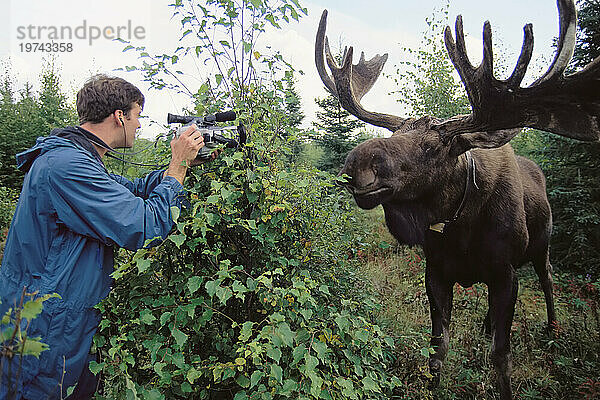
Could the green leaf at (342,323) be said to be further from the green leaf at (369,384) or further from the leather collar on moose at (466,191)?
the leather collar on moose at (466,191)

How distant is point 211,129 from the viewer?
2.38 meters

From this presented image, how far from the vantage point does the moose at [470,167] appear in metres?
2.87

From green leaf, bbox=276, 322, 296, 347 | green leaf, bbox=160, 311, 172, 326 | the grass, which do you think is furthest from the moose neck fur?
Result: green leaf, bbox=160, 311, 172, 326

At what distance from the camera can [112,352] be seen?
2.01 meters

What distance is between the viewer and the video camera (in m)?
2.34

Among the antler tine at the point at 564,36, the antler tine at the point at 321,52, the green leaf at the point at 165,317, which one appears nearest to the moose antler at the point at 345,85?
the antler tine at the point at 321,52

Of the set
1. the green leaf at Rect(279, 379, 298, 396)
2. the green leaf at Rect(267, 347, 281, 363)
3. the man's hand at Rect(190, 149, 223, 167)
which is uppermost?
the man's hand at Rect(190, 149, 223, 167)

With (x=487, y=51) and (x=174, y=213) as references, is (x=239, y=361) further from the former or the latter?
(x=487, y=51)

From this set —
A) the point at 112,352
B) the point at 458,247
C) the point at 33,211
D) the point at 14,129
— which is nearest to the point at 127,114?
the point at 33,211

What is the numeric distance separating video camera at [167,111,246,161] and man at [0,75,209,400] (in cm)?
27

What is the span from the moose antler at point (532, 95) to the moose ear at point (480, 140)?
0.04 meters

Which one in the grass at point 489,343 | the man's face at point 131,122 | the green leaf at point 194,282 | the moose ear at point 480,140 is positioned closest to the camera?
the green leaf at point 194,282

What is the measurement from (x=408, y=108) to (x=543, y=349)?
9160mm

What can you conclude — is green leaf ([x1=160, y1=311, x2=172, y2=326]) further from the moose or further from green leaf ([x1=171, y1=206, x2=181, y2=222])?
the moose
